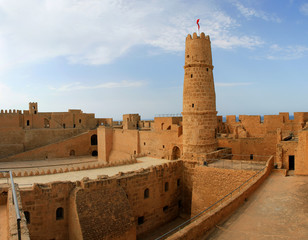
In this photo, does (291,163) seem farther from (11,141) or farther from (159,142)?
(11,141)

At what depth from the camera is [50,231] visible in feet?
42.9

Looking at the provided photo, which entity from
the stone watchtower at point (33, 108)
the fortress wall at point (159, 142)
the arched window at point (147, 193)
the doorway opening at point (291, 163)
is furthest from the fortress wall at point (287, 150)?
the stone watchtower at point (33, 108)

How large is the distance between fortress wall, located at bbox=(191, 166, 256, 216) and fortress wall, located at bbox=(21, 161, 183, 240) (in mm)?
3232

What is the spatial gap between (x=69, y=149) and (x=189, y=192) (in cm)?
2404

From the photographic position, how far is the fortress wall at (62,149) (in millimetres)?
35031

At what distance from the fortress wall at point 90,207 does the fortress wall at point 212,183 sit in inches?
127

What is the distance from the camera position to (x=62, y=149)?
37188 mm

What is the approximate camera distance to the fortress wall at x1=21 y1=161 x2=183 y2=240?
1266 centimetres

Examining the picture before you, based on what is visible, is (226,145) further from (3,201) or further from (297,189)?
(3,201)

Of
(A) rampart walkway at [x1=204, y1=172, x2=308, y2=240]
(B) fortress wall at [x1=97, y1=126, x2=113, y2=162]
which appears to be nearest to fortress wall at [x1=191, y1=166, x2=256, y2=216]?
(A) rampart walkway at [x1=204, y1=172, x2=308, y2=240]

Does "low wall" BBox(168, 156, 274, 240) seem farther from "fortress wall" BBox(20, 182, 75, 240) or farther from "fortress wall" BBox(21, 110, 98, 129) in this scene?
"fortress wall" BBox(21, 110, 98, 129)

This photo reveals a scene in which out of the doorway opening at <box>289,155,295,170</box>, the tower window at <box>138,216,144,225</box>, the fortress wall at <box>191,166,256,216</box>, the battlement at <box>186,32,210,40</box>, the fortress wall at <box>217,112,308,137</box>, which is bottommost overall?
the tower window at <box>138,216,144,225</box>

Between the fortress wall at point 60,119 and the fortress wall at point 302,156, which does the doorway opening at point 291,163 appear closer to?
the fortress wall at point 302,156

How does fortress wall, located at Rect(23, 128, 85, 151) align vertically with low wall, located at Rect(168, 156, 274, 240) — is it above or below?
above
